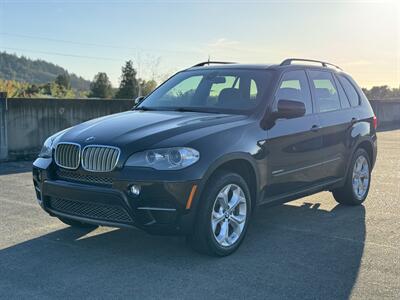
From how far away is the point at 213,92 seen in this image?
5.95m

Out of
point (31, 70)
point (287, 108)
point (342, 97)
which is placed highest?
point (31, 70)

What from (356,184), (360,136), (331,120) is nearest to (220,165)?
(331,120)

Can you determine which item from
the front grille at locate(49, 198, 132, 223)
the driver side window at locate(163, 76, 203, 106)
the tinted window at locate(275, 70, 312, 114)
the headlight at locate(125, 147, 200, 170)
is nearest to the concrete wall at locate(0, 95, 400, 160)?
the driver side window at locate(163, 76, 203, 106)

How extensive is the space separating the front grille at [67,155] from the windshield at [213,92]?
1.42 m

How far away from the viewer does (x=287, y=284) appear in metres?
4.16

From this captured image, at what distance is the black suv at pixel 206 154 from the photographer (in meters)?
4.46

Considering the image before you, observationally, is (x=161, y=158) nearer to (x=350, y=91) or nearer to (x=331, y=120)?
(x=331, y=120)

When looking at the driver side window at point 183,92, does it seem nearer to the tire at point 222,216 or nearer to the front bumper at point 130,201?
the tire at point 222,216

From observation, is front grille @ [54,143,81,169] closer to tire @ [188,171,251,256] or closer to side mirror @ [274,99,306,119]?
tire @ [188,171,251,256]

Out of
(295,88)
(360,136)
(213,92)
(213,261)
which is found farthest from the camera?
(360,136)

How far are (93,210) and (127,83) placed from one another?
2589 inches

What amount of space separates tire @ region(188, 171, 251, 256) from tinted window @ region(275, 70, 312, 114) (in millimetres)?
1252

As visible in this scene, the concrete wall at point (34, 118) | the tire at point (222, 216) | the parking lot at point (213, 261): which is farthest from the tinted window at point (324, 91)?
the concrete wall at point (34, 118)

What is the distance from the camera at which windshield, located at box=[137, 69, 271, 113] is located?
18.5ft
